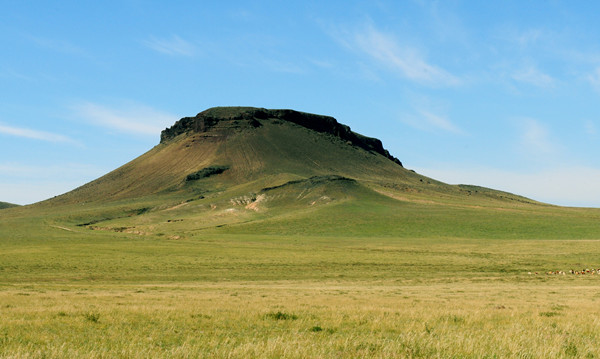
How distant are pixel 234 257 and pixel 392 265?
22188 millimetres

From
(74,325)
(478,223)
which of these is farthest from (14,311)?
(478,223)

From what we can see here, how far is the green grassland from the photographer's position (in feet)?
36.1

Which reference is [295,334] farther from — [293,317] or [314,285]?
[314,285]

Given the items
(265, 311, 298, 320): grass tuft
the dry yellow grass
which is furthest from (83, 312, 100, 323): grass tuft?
(265, 311, 298, 320): grass tuft

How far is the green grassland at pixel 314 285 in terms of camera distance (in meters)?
11.0

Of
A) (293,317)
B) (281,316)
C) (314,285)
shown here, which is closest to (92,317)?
(281,316)

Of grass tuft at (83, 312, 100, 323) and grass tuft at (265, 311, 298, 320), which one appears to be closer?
grass tuft at (83, 312, 100, 323)

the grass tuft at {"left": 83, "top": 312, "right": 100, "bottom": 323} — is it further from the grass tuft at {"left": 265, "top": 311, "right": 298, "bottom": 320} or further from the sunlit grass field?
the grass tuft at {"left": 265, "top": 311, "right": 298, "bottom": 320}

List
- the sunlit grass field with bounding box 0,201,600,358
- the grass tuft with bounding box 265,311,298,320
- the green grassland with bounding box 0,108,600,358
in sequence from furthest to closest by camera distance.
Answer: the grass tuft with bounding box 265,311,298,320 → the green grassland with bounding box 0,108,600,358 → the sunlit grass field with bounding box 0,201,600,358

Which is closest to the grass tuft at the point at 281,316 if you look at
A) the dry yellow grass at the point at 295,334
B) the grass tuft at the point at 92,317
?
the dry yellow grass at the point at 295,334

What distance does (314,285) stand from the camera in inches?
1580

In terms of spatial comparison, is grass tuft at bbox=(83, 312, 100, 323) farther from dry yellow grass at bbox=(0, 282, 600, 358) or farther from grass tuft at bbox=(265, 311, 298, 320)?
grass tuft at bbox=(265, 311, 298, 320)

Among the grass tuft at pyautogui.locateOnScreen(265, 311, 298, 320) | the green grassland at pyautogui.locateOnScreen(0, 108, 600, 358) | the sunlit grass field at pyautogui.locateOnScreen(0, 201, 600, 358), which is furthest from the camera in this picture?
the grass tuft at pyautogui.locateOnScreen(265, 311, 298, 320)

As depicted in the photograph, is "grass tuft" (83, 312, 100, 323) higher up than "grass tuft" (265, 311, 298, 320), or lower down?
lower down
